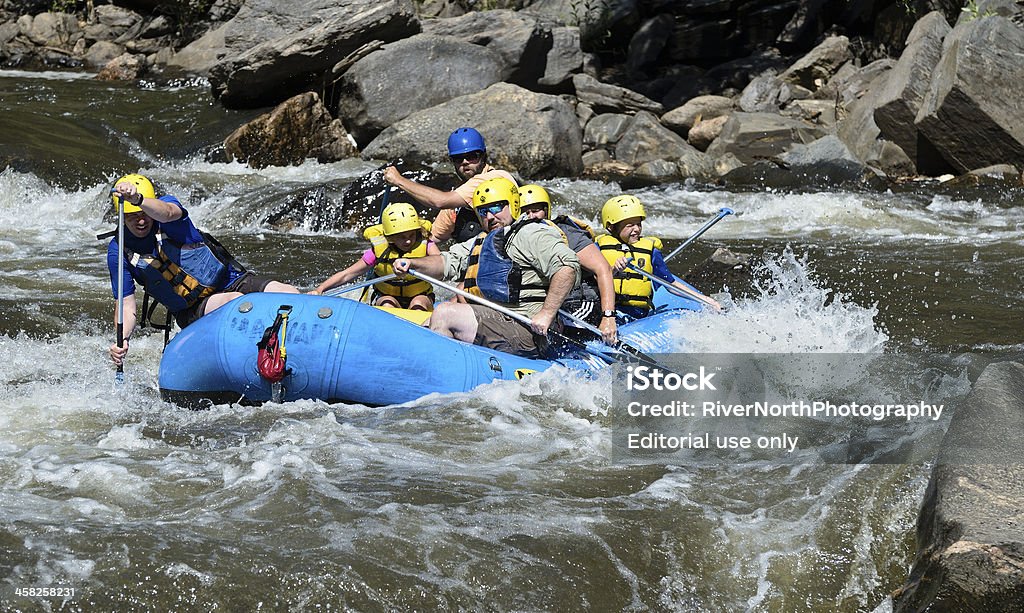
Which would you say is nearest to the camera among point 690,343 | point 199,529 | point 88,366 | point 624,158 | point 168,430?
point 199,529

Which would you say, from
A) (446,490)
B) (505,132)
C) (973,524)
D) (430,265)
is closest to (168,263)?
(430,265)

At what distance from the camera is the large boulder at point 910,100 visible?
13.2 metres

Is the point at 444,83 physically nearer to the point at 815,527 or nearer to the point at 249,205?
the point at 249,205

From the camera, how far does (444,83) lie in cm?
1480

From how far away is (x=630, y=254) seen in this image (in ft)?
21.5

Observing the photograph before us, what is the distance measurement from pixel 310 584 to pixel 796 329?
3.75m

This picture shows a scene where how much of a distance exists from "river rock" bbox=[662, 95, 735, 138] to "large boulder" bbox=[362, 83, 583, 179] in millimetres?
2502

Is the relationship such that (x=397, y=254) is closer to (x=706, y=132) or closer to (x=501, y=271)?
(x=501, y=271)

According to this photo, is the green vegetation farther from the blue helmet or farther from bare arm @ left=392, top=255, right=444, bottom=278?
bare arm @ left=392, top=255, right=444, bottom=278

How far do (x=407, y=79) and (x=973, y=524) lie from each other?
1190 cm

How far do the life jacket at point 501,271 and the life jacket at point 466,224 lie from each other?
2.46 ft

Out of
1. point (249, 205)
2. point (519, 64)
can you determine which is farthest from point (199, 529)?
point (519, 64)

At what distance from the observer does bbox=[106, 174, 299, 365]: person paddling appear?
5.84 metres

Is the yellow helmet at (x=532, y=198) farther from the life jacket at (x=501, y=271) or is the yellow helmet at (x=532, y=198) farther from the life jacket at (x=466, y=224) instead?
the life jacket at (x=466, y=224)
